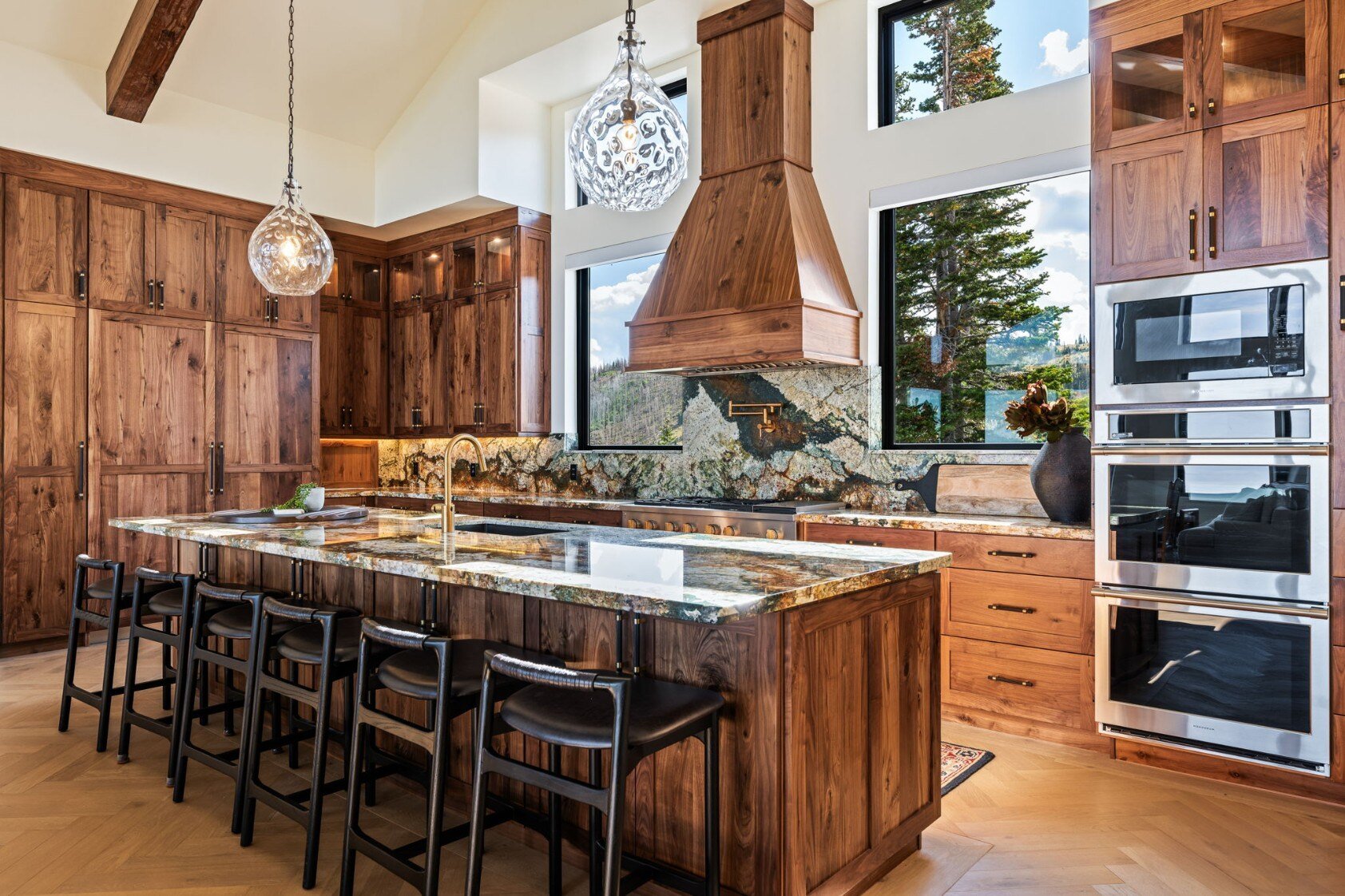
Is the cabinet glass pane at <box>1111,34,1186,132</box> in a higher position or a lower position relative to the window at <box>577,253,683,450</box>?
higher

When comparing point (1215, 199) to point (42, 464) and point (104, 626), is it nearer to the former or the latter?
point (104, 626)

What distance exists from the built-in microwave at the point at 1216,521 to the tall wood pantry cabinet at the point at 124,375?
543 centimetres

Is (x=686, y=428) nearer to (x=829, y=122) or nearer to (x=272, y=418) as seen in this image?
(x=829, y=122)

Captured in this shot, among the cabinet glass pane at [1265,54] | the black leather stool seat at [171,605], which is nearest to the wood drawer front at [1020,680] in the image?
the cabinet glass pane at [1265,54]

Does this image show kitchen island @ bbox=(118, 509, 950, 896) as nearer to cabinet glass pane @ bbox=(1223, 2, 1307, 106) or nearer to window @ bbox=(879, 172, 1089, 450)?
window @ bbox=(879, 172, 1089, 450)

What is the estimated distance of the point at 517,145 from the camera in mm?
6160

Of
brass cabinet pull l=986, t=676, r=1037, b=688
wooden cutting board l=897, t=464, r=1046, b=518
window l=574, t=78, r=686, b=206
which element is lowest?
brass cabinet pull l=986, t=676, r=1037, b=688

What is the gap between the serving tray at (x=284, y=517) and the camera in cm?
381

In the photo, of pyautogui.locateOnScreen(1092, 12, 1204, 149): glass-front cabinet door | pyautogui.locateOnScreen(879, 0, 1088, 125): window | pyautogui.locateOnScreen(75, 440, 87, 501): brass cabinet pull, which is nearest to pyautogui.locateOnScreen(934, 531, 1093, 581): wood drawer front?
pyautogui.locateOnScreen(1092, 12, 1204, 149): glass-front cabinet door

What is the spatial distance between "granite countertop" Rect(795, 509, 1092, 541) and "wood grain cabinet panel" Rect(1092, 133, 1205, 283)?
3.30 ft

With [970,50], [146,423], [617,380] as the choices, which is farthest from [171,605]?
[970,50]

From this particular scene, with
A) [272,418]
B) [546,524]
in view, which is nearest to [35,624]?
[272,418]

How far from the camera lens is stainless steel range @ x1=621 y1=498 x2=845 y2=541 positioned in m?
4.30

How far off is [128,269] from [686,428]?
371cm
